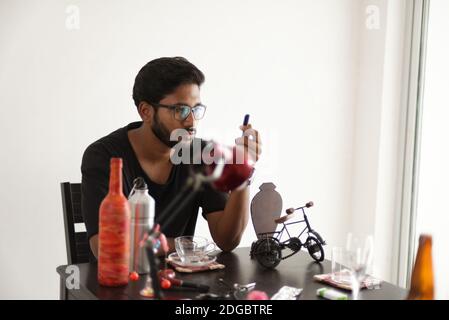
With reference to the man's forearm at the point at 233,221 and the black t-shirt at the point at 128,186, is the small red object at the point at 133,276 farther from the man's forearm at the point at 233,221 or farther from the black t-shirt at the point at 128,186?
the man's forearm at the point at 233,221

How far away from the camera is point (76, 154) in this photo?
243cm

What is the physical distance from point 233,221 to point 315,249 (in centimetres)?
30

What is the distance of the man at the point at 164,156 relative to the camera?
1.73 m

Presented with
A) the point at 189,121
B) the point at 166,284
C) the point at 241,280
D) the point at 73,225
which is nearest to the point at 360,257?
the point at 241,280

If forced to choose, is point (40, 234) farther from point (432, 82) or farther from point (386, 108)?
point (432, 82)

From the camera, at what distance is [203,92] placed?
9.00ft

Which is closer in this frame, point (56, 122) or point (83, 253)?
point (83, 253)

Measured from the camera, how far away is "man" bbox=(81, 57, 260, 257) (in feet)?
5.66

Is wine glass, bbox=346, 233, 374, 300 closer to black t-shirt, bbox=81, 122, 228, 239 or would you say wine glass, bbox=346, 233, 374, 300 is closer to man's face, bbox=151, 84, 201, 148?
black t-shirt, bbox=81, 122, 228, 239

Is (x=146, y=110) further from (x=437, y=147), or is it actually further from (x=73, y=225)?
(x=437, y=147)

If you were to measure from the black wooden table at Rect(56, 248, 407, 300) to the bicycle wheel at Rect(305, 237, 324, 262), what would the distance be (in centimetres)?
2

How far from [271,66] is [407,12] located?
0.83 meters

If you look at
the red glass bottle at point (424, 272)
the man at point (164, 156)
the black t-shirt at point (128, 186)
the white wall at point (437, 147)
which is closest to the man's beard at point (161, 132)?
the man at point (164, 156)
